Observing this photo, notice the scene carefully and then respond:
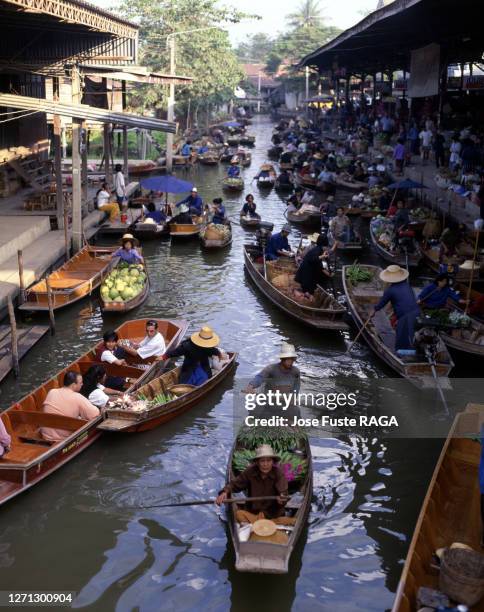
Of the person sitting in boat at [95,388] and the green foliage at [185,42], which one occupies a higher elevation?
the green foliage at [185,42]

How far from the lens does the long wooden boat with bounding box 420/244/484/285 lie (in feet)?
52.1

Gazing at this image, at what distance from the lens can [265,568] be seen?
279 inches

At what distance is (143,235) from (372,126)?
2211 centimetres

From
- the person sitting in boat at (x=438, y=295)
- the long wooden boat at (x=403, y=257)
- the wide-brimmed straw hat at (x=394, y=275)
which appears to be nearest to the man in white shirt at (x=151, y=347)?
the wide-brimmed straw hat at (x=394, y=275)

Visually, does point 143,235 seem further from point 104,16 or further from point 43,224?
point 104,16

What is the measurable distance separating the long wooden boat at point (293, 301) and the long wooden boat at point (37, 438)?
398cm

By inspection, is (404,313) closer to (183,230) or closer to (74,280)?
(74,280)

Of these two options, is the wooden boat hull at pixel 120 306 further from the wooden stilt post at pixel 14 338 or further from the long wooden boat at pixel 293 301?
the wooden stilt post at pixel 14 338

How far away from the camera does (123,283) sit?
1653cm

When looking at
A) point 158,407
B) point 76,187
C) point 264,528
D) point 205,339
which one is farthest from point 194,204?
point 264,528

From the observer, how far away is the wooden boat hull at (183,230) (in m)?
23.0

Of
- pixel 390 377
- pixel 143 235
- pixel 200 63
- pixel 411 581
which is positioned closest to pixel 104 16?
pixel 143 235

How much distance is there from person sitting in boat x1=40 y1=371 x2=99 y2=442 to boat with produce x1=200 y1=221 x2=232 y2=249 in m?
12.1

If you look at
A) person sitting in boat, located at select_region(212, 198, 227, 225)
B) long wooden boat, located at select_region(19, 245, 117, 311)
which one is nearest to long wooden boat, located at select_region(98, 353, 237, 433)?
long wooden boat, located at select_region(19, 245, 117, 311)
